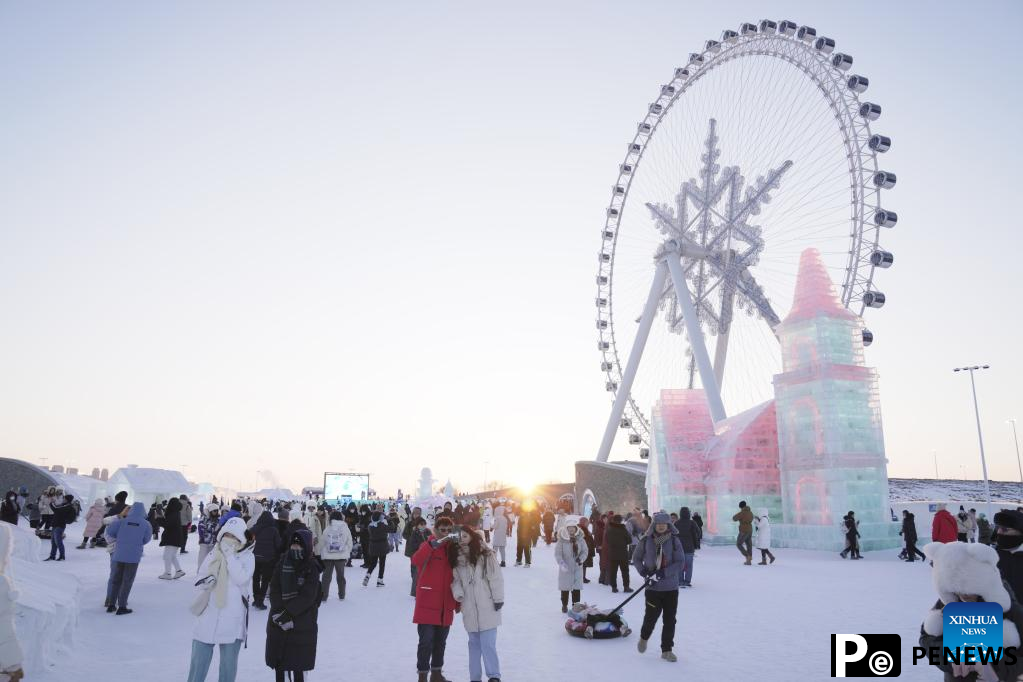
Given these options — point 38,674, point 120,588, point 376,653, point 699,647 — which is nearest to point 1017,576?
point 699,647

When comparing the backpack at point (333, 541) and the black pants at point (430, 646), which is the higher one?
the backpack at point (333, 541)

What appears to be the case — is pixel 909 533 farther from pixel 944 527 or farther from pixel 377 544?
pixel 377 544

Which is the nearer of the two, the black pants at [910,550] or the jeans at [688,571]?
the jeans at [688,571]

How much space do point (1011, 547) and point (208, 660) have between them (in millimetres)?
6572

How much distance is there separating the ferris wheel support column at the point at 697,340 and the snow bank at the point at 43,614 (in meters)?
28.0

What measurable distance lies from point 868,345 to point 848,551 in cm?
838

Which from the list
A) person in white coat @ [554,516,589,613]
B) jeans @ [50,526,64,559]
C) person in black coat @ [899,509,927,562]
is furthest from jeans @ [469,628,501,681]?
person in black coat @ [899,509,927,562]

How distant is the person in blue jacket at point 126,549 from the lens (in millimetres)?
10438

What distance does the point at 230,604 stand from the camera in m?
5.75

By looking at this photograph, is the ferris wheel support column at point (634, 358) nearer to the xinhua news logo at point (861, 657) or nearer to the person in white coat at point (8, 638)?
the xinhua news logo at point (861, 657)

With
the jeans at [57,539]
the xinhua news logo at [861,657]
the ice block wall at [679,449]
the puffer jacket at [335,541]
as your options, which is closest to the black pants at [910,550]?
the ice block wall at [679,449]

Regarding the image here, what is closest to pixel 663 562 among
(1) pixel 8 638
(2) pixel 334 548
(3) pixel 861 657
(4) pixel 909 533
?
(3) pixel 861 657

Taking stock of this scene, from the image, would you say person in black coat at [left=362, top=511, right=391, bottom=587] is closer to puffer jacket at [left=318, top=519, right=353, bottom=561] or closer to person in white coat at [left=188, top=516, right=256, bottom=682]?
puffer jacket at [left=318, top=519, right=353, bottom=561]

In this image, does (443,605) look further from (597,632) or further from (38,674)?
(38,674)
